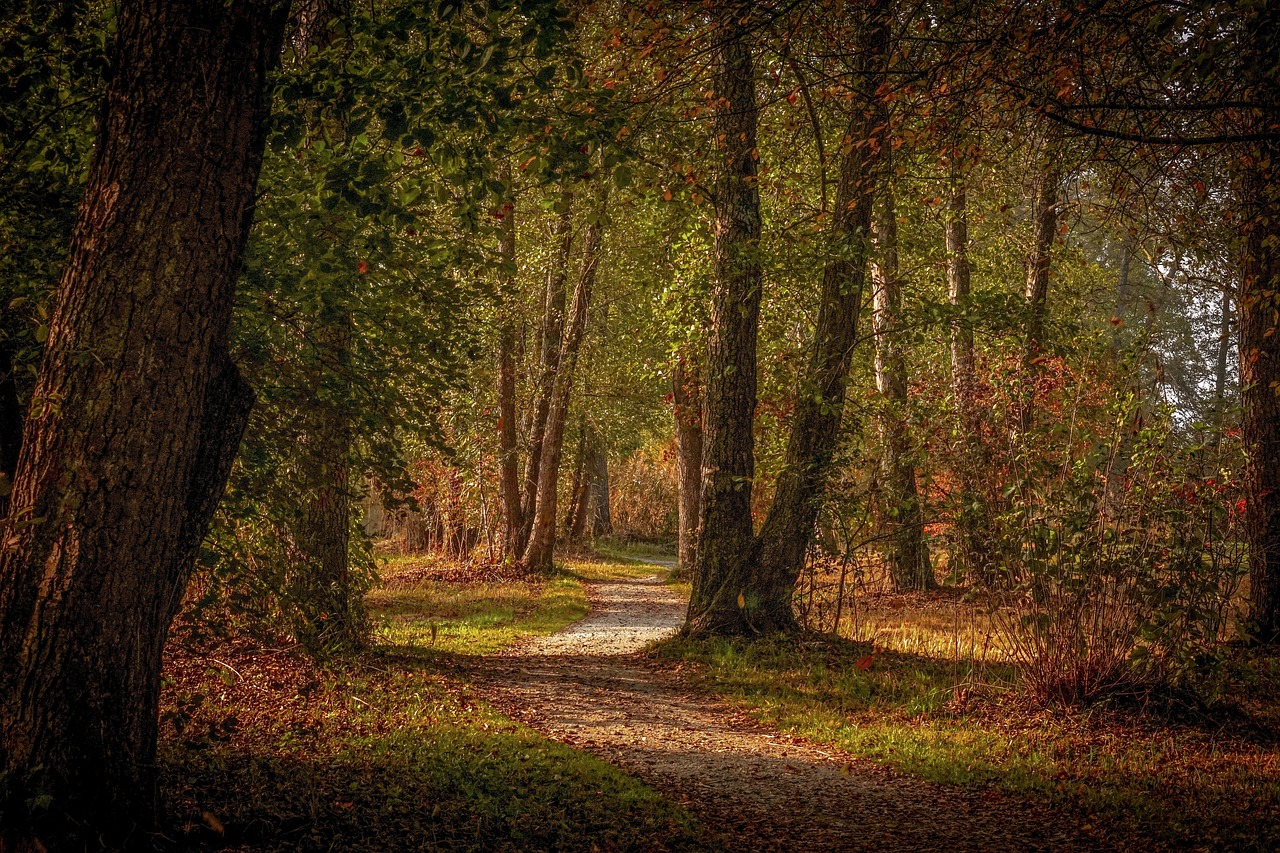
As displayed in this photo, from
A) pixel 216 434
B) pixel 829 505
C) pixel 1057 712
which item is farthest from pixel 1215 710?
pixel 216 434

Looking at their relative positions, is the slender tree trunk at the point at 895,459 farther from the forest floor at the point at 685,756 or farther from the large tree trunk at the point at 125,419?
the large tree trunk at the point at 125,419

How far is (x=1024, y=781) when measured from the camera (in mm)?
5992

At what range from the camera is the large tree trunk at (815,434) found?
35.5ft

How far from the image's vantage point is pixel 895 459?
10.9m

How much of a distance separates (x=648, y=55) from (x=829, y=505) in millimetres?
6084

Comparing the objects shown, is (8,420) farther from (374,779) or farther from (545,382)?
(545,382)

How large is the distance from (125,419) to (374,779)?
2.76 meters

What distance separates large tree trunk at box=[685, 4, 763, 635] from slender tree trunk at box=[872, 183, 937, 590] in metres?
1.60

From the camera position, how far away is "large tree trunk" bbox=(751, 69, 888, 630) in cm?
1083

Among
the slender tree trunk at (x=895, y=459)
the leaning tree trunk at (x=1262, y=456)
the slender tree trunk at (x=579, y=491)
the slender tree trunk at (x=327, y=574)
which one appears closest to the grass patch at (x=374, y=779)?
the slender tree trunk at (x=327, y=574)

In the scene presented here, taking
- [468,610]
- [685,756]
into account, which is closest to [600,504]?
[468,610]

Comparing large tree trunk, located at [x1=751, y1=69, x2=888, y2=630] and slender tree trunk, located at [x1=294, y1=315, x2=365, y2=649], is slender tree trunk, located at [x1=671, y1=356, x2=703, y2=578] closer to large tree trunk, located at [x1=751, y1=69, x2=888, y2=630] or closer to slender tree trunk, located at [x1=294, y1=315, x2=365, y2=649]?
large tree trunk, located at [x1=751, y1=69, x2=888, y2=630]

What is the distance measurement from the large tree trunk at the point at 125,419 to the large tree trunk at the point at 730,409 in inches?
284

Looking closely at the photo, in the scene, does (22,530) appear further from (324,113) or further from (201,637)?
(324,113)
